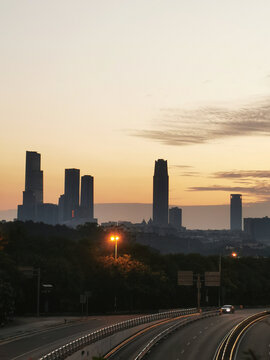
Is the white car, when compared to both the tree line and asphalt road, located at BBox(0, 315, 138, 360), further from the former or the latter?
asphalt road, located at BBox(0, 315, 138, 360)

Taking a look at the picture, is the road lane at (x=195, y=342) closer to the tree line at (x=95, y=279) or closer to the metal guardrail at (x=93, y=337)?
the metal guardrail at (x=93, y=337)

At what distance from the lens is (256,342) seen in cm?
6919

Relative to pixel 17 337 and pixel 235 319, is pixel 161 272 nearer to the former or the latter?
pixel 235 319

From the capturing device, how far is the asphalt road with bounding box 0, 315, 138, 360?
175 ft

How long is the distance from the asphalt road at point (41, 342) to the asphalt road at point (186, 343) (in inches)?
245

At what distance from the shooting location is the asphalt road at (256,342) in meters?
61.4

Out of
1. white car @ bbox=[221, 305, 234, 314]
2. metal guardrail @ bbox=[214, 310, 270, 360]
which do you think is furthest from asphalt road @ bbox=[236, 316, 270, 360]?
white car @ bbox=[221, 305, 234, 314]

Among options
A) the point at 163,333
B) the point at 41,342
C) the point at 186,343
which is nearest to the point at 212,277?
the point at 163,333

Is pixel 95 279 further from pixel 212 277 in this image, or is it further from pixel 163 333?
pixel 163 333

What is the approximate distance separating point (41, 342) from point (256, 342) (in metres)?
24.0

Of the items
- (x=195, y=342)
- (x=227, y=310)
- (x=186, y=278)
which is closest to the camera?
(x=195, y=342)

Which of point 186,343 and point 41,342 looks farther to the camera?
point 186,343

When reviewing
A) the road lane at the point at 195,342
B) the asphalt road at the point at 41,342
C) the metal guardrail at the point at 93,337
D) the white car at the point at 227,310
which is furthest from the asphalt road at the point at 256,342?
the white car at the point at 227,310

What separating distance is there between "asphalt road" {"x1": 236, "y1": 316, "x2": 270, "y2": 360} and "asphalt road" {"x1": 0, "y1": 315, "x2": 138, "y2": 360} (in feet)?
55.5
